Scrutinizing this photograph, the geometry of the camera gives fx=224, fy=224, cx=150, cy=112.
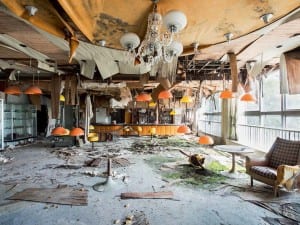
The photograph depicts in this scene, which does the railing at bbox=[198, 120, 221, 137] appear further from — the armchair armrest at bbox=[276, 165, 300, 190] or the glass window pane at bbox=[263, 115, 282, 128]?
the armchair armrest at bbox=[276, 165, 300, 190]

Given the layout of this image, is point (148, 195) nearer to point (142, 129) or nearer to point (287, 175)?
point (287, 175)

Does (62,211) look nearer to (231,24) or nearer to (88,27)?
(88,27)

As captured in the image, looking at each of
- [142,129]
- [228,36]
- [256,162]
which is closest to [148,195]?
[256,162]

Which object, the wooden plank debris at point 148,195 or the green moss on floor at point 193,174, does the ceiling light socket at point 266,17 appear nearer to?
the wooden plank debris at point 148,195

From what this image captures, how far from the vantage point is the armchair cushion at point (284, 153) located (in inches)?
174

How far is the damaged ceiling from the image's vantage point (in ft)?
8.27

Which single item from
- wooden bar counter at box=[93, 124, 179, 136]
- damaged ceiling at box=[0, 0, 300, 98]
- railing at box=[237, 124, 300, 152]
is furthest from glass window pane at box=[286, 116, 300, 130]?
wooden bar counter at box=[93, 124, 179, 136]

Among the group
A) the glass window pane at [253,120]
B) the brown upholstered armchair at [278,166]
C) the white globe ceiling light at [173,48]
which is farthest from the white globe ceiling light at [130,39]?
the glass window pane at [253,120]

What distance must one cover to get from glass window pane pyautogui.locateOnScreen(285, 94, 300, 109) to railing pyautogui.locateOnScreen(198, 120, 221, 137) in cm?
492

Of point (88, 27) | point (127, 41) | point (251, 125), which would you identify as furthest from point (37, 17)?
point (251, 125)

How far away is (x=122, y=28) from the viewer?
3.17 metres

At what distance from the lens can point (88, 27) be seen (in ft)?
10.0

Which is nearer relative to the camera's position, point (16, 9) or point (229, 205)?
point (16, 9)

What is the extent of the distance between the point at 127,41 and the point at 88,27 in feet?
2.13
